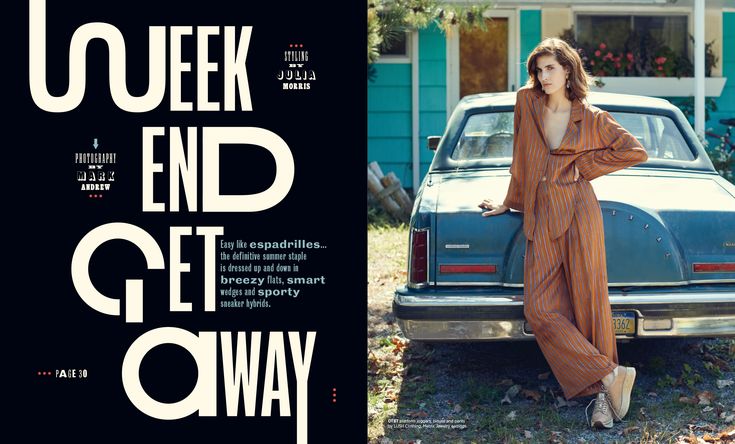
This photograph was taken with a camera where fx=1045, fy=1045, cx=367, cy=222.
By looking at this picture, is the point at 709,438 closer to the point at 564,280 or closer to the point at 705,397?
the point at 705,397

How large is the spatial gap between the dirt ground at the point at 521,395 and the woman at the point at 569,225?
256 millimetres

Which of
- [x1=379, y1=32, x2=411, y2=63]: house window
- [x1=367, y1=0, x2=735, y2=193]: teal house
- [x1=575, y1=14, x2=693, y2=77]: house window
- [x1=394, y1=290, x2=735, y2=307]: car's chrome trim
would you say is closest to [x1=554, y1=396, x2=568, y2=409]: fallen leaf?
[x1=394, y1=290, x2=735, y2=307]: car's chrome trim

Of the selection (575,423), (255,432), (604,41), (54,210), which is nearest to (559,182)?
(575,423)

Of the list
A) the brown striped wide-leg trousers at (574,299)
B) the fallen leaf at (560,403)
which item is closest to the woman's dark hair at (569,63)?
the brown striped wide-leg trousers at (574,299)

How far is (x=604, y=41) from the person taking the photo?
43.0 feet

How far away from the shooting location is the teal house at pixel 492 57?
13.0m

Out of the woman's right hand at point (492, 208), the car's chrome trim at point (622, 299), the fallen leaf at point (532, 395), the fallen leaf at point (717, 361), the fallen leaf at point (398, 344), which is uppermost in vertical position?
the woman's right hand at point (492, 208)

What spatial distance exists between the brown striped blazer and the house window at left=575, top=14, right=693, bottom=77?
7786mm

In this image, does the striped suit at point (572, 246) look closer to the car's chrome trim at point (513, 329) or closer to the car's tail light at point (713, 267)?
the car's chrome trim at point (513, 329)

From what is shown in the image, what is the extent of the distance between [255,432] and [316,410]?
254 mm

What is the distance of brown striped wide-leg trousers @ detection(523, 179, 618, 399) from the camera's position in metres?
4.97

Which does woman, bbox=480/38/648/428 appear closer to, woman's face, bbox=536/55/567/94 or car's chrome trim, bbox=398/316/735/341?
woman's face, bbox=536/55/567/94

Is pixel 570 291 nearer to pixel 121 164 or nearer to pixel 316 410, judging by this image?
pixel 316 410

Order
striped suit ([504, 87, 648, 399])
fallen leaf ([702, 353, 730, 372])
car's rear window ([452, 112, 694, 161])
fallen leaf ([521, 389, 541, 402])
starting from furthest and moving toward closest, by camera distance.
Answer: car's rear window ([452, 112, 694, 161])
fallen leaf ([702, 353, 730, 372])
fallen leaf ([521, 389, 541, 402])
striped suit ([504, 87, 648, 399])
